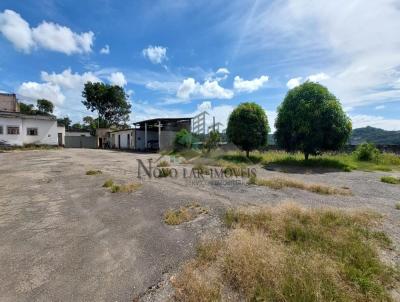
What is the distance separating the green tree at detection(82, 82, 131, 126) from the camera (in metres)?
A: 36.7

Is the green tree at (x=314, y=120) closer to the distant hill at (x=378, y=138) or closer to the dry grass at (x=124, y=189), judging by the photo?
the distant hill at (x=378, y=138)

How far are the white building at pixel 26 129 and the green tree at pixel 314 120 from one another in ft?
81.8

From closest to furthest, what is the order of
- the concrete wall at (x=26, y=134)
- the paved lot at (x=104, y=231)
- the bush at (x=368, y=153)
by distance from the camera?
the paved lot at (x=104, y=231), the bush at (x=368, y=153), the concrete wall at (x=26, y=134)

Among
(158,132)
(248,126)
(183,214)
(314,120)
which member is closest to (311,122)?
(314,120)

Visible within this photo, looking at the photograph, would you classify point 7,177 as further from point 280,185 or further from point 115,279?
point 280,185

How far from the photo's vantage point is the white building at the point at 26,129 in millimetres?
21703

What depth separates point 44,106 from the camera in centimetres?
4225

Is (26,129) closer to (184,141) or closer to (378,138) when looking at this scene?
(184,141)

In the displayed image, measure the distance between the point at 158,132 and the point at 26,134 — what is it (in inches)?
545

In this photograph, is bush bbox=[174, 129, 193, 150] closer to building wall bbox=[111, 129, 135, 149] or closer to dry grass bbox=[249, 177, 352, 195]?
building wall bbox=[111, 129, 135, 149]

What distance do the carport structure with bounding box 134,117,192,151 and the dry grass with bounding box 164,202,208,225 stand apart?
→ 18.4 meters

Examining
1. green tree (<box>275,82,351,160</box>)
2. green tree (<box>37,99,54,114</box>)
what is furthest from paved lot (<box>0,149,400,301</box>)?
green tree (<box>37,99,54,114</box>)

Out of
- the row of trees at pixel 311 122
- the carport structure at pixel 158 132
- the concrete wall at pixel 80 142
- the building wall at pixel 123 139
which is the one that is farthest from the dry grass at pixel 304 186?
the concrete wall at pixel 80 142

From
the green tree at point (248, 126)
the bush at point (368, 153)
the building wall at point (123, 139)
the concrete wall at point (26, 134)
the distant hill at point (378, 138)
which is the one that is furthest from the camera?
the building wall at point (123, 139)
